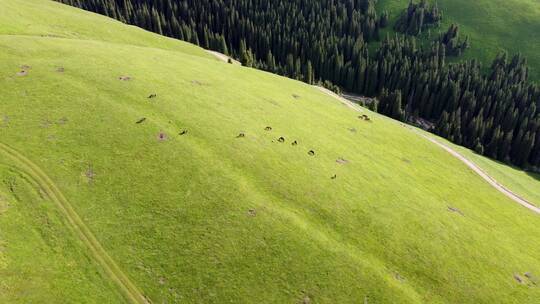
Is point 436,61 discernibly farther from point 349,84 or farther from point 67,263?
point 67,263

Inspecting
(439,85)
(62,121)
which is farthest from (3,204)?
(439,85)

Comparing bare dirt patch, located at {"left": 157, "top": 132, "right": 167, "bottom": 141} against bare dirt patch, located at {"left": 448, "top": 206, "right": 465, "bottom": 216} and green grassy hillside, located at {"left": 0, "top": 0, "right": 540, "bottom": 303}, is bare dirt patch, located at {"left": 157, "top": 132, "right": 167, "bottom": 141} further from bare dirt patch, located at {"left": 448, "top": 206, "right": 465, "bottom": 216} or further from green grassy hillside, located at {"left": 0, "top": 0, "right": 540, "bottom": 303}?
bare dirt patch, located at {"left": 448, "top": 206, "right": 465, "bottom": 216}

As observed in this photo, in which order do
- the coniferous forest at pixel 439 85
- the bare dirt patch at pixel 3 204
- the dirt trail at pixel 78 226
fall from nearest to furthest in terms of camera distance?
the dirt trail at pixel 78 226, the bare dirt patch at pixel 3 204, the coniferous forest at pixel 439 85

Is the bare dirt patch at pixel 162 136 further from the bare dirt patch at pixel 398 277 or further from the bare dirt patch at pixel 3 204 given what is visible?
the bare dirt patch at pixel 398 277

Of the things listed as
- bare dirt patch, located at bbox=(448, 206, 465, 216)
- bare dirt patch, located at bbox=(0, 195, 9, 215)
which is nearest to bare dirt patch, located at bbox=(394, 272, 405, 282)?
bare dirt patch, located at bbox=(448, 206, 465, 216)

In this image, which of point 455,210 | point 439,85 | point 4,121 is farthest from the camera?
point 439,85

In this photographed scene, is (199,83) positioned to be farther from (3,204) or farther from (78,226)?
(3,204)

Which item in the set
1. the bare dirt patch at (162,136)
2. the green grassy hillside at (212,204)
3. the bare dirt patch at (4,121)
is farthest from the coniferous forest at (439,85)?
the bare dirt patch at (4,121)
